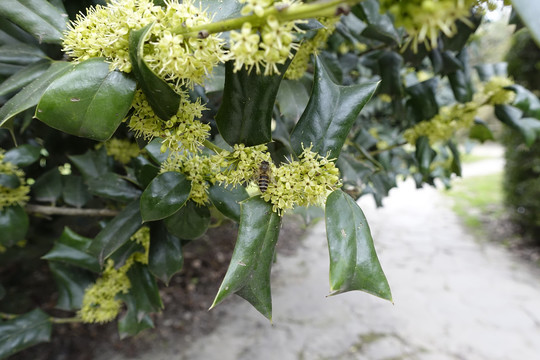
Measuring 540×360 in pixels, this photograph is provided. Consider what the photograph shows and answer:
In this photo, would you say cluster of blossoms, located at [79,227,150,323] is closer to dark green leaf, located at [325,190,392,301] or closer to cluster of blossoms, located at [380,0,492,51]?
dark green leaf, located at [325,190,392,301]

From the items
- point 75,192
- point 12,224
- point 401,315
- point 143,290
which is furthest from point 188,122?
point 401,315

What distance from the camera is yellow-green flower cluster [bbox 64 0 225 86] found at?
50 centimetres

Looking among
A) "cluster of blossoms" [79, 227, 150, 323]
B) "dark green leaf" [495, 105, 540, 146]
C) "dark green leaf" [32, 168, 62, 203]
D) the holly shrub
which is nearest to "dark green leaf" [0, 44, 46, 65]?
the holly shrub

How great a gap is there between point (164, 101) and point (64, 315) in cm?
271

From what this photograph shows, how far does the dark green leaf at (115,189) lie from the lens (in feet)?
3.60

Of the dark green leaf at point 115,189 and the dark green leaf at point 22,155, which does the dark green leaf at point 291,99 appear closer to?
the dark green leaf at point 115,189

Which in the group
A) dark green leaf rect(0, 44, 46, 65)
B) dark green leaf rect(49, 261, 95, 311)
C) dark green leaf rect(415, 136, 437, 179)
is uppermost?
dark green leaf rect(0, 44, 46, 65)

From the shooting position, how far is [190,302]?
Result: 3.11 m

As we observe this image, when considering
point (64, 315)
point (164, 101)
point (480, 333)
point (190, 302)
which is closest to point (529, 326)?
point (480, 333)

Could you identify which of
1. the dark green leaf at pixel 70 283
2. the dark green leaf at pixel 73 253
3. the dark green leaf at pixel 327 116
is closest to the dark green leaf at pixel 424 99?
the dark green leaf at pixel 327 116

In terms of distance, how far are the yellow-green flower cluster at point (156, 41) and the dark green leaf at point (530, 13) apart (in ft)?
1.23

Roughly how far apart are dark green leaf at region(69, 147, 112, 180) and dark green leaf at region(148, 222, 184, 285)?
46 cm

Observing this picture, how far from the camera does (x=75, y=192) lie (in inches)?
57.3

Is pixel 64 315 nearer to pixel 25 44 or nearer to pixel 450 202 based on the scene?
pixel 25 44
